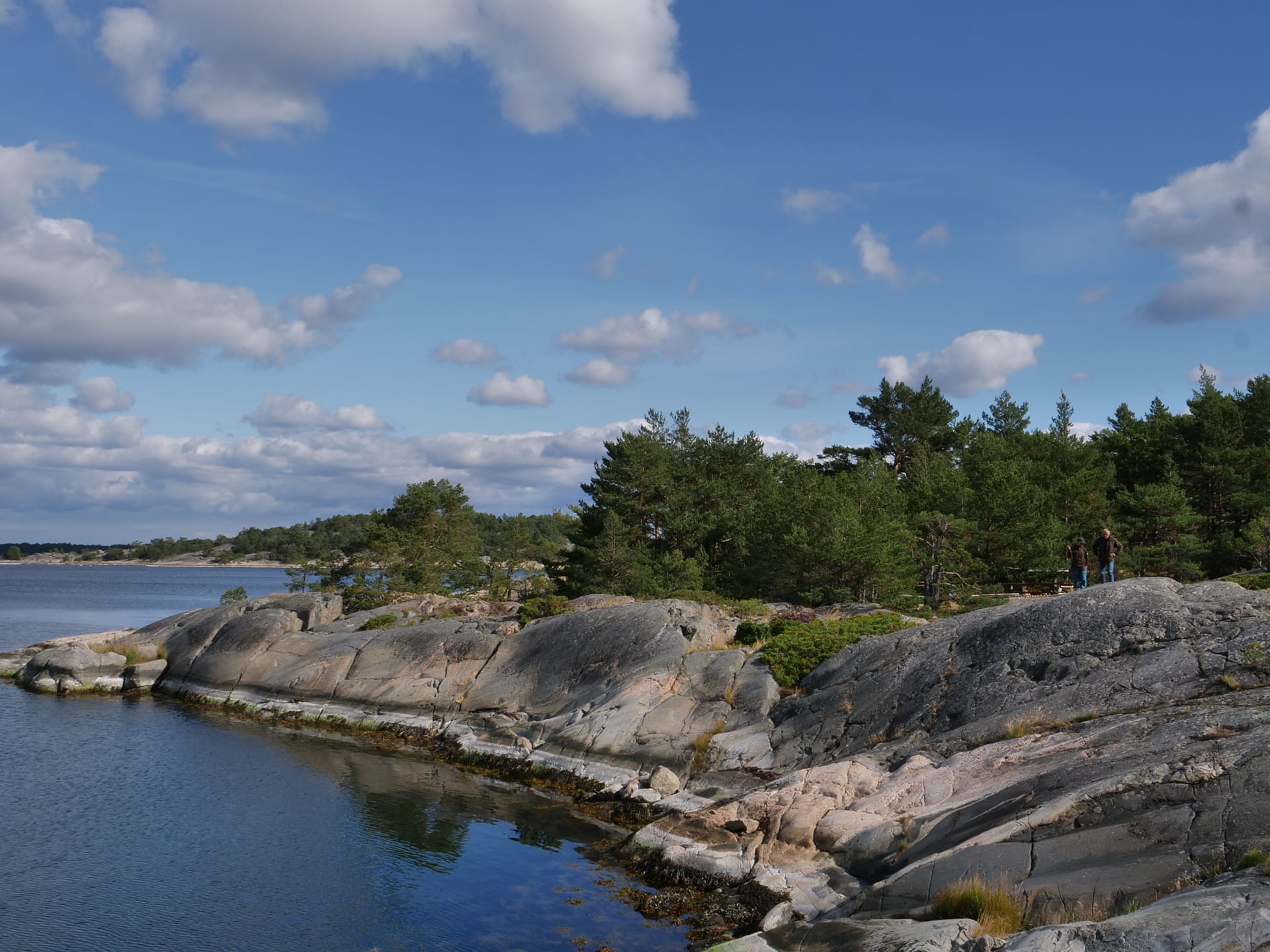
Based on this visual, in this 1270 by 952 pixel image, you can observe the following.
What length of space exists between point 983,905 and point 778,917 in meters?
3.72

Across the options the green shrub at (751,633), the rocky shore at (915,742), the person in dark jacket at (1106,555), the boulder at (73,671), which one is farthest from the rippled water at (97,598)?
the person in dark jacket at (1106,555)

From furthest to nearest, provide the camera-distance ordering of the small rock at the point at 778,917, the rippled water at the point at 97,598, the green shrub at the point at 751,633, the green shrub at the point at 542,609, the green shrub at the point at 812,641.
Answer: the rippled water at the point at 97,598 → the green shrub at the point at 542,609 → the green shrub at the point at 751,633 → the green shrub at the point at 812,641 → the small rock at the point at 778,917

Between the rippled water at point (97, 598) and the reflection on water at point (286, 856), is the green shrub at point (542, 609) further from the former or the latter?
the rippled water at point (97, 598)

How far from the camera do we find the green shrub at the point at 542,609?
36.6 m

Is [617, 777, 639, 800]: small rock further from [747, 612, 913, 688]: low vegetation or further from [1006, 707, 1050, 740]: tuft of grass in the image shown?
[1006, 707, 1050, 740]: tuft of grass

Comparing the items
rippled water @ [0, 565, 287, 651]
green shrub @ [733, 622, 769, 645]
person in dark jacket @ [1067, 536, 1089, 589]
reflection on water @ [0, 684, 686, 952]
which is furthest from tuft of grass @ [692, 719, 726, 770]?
rippled water @ [0, 565, 287, 651]

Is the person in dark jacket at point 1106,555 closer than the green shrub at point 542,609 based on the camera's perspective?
Yes

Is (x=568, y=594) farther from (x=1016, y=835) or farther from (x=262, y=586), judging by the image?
(x=262, y=586)

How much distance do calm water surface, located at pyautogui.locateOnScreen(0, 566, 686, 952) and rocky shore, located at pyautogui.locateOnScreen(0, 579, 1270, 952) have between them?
2.34 meters

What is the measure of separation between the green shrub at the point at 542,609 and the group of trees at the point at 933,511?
20.4ft

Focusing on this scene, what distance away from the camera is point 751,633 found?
96.1 ft

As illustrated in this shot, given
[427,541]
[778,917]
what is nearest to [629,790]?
[778,917]

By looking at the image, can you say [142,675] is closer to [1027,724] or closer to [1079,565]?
[1027,724]

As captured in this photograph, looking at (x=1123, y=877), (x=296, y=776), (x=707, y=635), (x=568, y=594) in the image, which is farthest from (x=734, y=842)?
(x=568, y=594)
